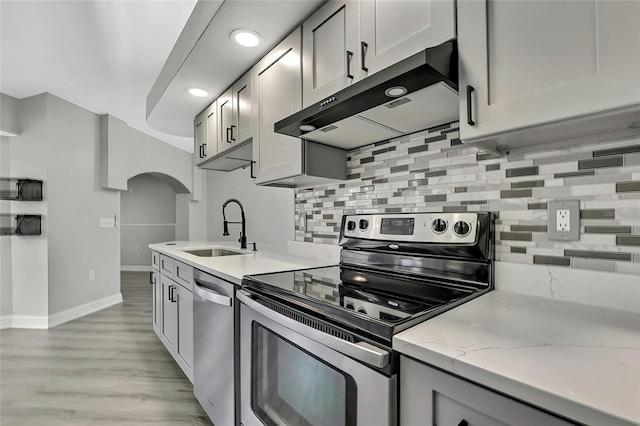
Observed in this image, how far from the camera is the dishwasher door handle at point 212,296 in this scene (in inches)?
56.4

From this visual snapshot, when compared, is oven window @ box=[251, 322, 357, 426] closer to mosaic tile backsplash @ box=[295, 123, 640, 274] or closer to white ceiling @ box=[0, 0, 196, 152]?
mosaic tile backsplash @ box=[295, 123, 640, 274]

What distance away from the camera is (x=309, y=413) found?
3.20 feet

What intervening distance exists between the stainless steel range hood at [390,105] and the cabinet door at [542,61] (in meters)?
0.09

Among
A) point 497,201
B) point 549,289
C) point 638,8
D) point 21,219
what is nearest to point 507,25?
point 638,8

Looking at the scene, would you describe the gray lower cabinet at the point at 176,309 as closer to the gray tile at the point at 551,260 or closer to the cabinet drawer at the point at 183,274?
the cabinet drawer at the point at 183,274

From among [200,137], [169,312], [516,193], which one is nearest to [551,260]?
[516,193]

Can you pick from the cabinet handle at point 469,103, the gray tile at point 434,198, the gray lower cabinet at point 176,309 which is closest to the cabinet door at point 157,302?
the gray lower cabinet at point 176,309

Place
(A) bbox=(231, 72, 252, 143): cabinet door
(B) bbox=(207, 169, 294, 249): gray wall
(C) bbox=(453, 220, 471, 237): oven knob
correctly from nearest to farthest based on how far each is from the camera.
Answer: (C) bbox=(453, 220, 471, 237): oven knob → (A) bbox=(231, 72, 252, 143): cabinet door → (B) bbox=(207, 169, 294, 249): gray wall

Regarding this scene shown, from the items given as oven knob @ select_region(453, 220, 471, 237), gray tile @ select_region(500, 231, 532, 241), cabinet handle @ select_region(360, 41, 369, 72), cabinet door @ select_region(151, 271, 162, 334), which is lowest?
cabinet door @ select_region(151, 271, 162, 334)

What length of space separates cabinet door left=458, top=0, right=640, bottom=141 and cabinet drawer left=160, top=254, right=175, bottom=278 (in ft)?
6.98

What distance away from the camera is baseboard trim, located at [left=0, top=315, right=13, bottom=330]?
127 inches

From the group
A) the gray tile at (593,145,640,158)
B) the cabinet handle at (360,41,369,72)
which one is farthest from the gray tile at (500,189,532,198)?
the cabinet handle at (360,41,369,72)

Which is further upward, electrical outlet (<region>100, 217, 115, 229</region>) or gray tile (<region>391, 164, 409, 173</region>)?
gray tile (<region>391, 164, 409, 173</region>)

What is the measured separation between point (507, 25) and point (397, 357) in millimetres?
931
